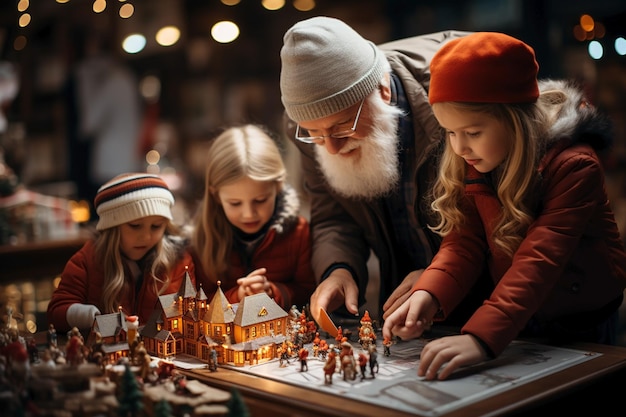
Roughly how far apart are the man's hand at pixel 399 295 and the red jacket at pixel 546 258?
0.27 ft

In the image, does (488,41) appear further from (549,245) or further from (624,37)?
(624,37)

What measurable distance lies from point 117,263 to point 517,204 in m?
1.15

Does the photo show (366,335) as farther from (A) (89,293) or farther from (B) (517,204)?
(A) (89,293)

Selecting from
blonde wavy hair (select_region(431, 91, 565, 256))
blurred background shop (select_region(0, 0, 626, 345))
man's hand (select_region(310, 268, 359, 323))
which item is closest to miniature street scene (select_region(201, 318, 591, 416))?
man's hand (select_region(310, 268, 359, 323))

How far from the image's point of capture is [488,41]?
1.95 meters

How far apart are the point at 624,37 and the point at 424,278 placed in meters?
1.43

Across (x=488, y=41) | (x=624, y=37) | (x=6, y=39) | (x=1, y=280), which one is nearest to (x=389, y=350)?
(x=488, y=41)

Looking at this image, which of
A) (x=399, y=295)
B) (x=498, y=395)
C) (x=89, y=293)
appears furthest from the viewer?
(x=89, y=293)

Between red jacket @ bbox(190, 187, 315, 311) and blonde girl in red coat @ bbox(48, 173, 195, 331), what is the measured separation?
6.6 inches

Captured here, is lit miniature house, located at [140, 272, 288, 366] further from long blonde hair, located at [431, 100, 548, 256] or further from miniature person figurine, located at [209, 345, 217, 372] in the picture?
long blonde hair, located at [431, 100, 548, 256]

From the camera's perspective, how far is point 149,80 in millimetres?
5590

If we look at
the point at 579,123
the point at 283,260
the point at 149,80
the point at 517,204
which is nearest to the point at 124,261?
the point at 283,260

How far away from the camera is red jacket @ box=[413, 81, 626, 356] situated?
189 centimetres

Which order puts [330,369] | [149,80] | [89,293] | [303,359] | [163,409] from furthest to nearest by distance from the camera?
[149,80], [89,293], [303,359], [330,369], [163,409]
